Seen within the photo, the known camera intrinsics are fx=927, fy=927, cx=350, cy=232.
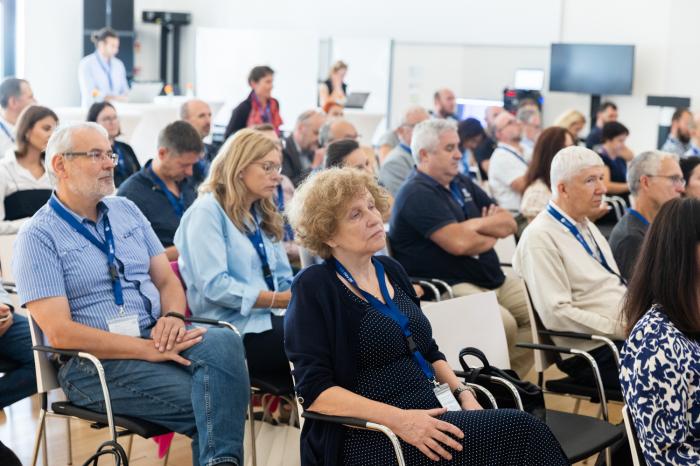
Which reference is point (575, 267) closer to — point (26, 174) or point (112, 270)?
point (112, 270)

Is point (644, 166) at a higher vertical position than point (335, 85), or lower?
lower

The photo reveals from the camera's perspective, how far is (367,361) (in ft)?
8.40

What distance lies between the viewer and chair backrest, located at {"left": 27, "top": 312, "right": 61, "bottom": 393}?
295cm

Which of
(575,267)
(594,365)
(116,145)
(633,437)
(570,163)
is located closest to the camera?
(633,437)

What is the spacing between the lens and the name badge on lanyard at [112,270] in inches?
120

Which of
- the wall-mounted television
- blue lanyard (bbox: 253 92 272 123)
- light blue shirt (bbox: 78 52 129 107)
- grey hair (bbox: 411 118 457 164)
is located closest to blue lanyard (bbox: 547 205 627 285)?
grey hair (bbox: 411 118 457 164)

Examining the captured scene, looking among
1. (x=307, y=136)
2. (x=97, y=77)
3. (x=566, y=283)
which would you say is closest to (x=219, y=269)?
(x=566, y=283)

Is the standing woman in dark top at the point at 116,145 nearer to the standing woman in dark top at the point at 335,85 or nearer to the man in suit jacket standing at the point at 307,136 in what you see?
the man in suit jacket standing at the point at 307,136

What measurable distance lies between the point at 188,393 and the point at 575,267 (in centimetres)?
169

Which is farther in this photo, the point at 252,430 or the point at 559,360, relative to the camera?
the point at 559,360

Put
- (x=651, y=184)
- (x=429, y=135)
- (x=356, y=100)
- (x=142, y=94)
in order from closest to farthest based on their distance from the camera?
Answer: (x=651, y=184) → (x=429, y=135) → (x=142, y=94) → (x=356, y=100)

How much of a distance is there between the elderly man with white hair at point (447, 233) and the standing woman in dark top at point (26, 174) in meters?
1.85

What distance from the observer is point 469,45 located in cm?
1392

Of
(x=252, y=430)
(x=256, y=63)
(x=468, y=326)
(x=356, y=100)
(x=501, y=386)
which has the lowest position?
(x=252, y=430)
